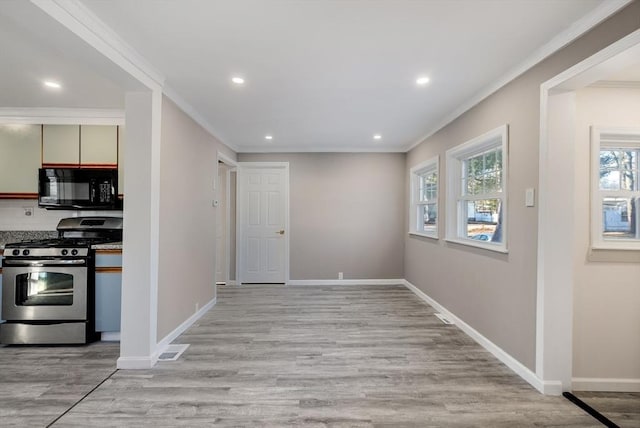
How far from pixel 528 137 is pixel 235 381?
302cm

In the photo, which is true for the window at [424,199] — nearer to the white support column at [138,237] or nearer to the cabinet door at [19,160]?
the white support column at [138,237]

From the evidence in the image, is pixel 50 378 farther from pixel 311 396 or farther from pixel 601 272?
pixel 601 272

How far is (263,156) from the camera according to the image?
216 inches

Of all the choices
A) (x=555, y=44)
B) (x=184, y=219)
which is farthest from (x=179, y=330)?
(x=555, y=44)

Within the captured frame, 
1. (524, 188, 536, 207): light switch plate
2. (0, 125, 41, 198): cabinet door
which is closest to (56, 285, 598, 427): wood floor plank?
(524, 188, 536, 207): light switch plate

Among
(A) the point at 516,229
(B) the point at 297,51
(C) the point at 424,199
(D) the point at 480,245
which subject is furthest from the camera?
(C) the point at 424,199

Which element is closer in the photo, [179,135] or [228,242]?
[179,135]

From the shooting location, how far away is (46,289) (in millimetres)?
2889

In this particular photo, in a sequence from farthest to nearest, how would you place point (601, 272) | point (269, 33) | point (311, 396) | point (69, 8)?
point (601, 272)
point (311, 396)
point (269, 33)
point (69, 8)

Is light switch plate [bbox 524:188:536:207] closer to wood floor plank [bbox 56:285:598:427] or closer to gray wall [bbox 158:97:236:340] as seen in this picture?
wood floor plank [bbox 56:285:598:427]

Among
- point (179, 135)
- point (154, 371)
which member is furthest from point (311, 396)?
point (179, 135)

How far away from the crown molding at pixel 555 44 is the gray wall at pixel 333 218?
2.49 m

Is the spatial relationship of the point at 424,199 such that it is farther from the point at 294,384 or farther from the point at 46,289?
the point at 46,289

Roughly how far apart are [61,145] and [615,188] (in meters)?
5.52
